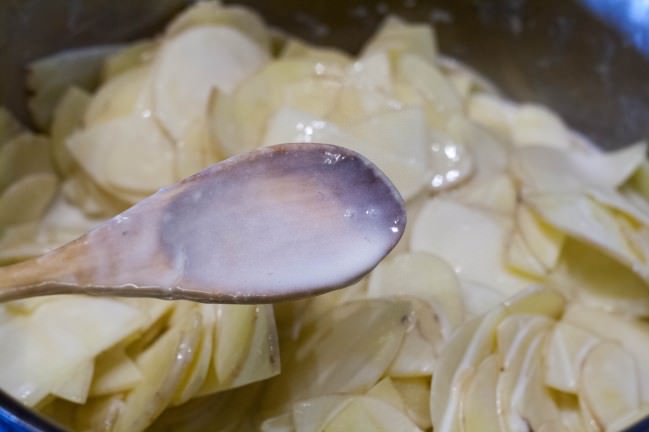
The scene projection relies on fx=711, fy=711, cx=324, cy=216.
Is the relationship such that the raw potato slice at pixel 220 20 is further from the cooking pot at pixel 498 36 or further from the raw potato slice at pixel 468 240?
the raw potato slice at pixel 468 240

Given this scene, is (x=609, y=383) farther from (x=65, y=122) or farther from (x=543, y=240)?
(x=65, y=122)

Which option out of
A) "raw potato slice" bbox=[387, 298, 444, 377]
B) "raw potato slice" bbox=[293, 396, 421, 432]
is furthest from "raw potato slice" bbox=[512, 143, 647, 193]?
"raw potato slice" bbox=[293, 396, 421, 432]

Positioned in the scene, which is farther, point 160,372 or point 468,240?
point 468,240

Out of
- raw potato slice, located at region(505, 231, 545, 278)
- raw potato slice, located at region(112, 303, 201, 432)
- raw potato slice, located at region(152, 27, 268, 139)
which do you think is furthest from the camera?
raw potato slice, located at region(152, 27, 268, 139)

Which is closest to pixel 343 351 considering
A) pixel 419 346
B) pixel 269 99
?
pixel 419 346

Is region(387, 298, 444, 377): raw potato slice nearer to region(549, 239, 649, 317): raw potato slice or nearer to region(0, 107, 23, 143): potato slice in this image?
region(549, 239, 649, 317): raw potato slice

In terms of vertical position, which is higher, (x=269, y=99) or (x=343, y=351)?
(x=269, y=99)

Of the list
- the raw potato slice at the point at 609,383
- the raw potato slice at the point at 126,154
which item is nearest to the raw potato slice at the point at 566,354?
the raw potato slice at the point at 609,383

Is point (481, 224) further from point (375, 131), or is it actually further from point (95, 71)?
point (95, 71)
